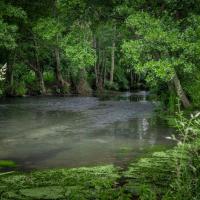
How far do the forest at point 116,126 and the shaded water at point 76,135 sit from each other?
0.11 ft

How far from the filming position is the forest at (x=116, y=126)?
8305mm

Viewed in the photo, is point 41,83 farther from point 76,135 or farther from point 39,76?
point 76,135

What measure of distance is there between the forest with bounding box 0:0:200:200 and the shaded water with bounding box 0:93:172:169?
0.11 feet

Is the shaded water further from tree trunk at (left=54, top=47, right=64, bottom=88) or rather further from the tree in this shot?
tree trunk at (left=54, top=47, right=64, bottom=88)

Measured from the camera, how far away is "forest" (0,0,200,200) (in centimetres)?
830

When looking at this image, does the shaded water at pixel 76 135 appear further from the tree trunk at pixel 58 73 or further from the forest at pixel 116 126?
the tree trunk at pixel 58 73

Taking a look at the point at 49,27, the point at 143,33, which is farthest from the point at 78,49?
the point at 143,33

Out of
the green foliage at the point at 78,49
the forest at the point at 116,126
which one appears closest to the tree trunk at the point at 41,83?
the forest at the point at 116,126

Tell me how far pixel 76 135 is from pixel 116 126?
321cm

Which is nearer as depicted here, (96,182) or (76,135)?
(96,182)

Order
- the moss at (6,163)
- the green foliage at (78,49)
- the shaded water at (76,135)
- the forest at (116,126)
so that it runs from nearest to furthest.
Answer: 1. the forest at (116,126)
2. the moss at (6,163)
3. the shaded water at (76,135)
4. the green foliage at (78,49)

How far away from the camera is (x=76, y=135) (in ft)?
54.1

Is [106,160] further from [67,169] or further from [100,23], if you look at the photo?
[100,23]

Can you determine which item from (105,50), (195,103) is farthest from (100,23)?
(105,50)
